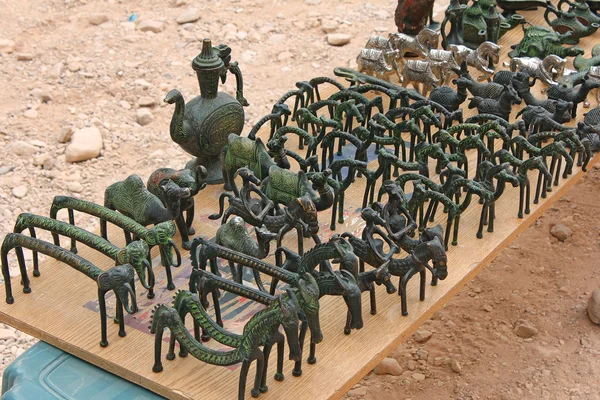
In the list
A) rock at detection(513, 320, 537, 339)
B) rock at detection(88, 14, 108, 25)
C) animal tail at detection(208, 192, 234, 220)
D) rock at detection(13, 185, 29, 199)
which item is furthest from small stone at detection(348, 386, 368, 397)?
rock at detection(88, 14, 108, 25)

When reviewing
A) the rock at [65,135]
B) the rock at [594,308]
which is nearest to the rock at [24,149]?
the rock at [65,135]

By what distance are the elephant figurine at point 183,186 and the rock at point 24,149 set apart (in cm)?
325

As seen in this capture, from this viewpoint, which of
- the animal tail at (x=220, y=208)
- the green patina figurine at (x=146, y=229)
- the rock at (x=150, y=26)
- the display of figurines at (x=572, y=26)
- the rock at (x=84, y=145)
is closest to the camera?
the green patina figurine at (x=146, y=229)

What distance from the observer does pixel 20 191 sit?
6.37 m

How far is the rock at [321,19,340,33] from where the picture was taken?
8.42 metres

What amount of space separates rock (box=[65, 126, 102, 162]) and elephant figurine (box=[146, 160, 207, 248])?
10.0 ft

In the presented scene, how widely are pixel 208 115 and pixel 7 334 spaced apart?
6.82ft

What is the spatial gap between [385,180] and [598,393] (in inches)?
71.8

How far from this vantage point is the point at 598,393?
484cm

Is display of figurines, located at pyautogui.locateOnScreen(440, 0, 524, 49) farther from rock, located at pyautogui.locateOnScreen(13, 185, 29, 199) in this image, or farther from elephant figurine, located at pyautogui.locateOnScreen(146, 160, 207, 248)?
rock, located at pyautogui.locateOnScreen(13, 185, 29, 199)

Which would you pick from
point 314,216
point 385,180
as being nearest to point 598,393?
point 385,180

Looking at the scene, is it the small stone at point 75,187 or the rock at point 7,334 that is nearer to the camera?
the rock at point 7,334

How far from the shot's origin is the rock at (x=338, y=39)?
827 cm

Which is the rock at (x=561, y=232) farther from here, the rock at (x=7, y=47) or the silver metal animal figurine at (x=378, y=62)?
the rock at (x=7, y=47)
